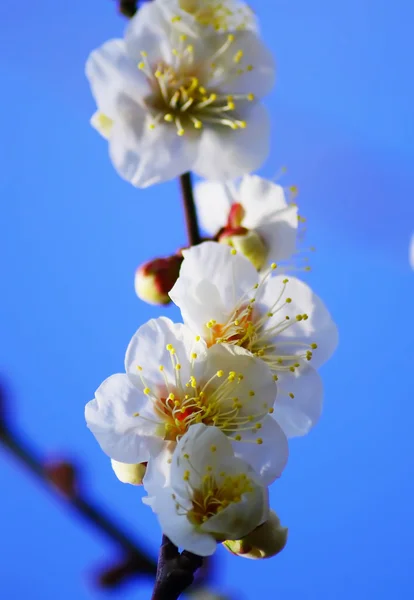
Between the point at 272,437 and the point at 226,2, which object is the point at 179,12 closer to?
the point at 226,2

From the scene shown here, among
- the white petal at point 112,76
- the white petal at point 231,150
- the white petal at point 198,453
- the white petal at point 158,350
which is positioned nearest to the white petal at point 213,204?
the white petal at point 231,150

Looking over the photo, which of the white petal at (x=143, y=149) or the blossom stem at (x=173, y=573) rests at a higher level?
the white petal at (x=143, y=149)

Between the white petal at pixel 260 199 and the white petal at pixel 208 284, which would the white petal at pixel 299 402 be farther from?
the white petal at pixel 260 199

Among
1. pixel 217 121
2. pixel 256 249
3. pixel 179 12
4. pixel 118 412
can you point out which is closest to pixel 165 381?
pixel 118 412

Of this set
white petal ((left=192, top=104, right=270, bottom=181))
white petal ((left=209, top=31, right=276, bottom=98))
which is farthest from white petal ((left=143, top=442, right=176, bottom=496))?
white petal ((left=209, top=31, right=276, bottom=98))

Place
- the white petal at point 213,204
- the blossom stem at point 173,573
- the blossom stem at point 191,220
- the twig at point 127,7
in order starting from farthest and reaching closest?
1. the white petal at point 213,204
2. the twig at point 127,7
3. the blossom stem at point 191,220
4. the blossom stem at point 173,573

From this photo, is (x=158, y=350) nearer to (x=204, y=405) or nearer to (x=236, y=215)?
(x=204, y=405)
